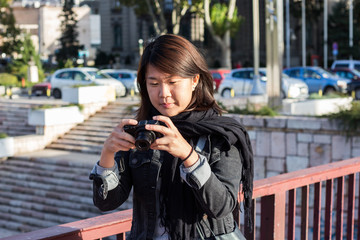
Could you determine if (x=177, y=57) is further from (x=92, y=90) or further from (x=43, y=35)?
(x=43, y=35)

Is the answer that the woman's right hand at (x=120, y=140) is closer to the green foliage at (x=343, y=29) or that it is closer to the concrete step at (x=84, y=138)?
the concrete step at (x=84, y=138)

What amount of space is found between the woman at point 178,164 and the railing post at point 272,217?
108 cm

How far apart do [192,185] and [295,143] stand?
1210 centimetres

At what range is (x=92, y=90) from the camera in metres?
21.0

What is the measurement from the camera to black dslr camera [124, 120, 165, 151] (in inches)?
77.8

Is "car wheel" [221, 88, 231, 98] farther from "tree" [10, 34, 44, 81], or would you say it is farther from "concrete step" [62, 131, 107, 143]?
"tree" [10, 34, 44, 81]

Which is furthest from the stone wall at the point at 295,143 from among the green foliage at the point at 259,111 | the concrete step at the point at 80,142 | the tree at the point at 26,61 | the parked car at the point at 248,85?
the tree at the point at 26,61

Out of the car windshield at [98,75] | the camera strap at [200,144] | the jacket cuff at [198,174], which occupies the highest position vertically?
the car windshield at [98,75]

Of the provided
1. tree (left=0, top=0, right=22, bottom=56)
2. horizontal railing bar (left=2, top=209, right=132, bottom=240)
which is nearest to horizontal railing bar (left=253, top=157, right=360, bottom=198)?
horizontal railing bar (left=2, top=209, right=132, bottom=240)

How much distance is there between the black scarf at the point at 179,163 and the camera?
7.32 ft

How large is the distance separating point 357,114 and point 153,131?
11.8 m

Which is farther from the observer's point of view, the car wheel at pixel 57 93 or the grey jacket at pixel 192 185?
the car wheel at pixel 57 93

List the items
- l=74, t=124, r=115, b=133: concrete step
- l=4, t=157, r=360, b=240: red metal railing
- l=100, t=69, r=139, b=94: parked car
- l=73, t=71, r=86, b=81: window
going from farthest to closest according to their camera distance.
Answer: l=100, t=69, r=139, b=94: parked car → l=73, t=71, r=86, b=81: window → l=74, t=124, r=115, b=133: concrete step → l=4, t=157, r=360, b=240: red metal railing

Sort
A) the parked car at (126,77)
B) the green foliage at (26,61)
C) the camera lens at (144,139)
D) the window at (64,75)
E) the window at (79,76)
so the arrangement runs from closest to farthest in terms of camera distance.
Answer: the camera lens at (144,139) → the window at (79,76) → the window at (64,75) → the parked car at (126,77) → the green foliage at (26,61)
